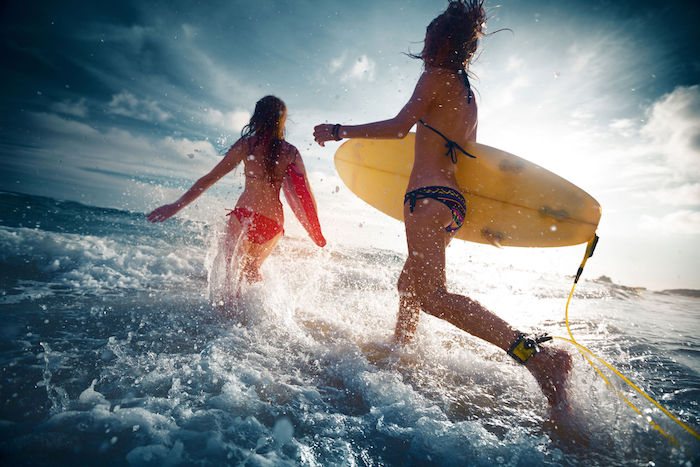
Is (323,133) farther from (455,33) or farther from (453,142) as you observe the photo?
(455,33)

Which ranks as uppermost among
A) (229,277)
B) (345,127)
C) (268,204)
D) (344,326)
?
(345,127)

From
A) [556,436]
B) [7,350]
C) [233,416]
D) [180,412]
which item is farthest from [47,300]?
[556,436]

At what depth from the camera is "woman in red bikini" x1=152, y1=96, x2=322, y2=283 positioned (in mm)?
2930

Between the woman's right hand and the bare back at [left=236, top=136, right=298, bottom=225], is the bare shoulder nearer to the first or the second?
the bare back at [left=236, top=136, right=298, bottom=225]

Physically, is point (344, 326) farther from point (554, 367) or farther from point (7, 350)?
point (7, 350)

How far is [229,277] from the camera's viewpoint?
9.57 feet

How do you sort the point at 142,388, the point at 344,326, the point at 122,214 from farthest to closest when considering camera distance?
the point at 122,214 → the point at 344,326 → the point at 142,388

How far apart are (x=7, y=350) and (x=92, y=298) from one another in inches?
56.2

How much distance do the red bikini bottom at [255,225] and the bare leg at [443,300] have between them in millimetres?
1530

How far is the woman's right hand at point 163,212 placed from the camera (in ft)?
8.75

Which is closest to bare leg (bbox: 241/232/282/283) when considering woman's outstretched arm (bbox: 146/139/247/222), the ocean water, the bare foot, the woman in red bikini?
the woman in red bikini

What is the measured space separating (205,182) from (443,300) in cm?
249

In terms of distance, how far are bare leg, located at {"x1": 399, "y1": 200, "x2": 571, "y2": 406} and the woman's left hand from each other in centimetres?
86

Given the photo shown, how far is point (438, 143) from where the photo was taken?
86.9 inches
